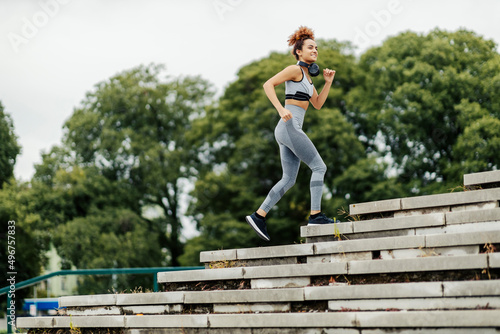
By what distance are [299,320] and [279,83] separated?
283 cm

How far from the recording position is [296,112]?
7.57 meters

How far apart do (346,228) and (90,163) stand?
27633mm

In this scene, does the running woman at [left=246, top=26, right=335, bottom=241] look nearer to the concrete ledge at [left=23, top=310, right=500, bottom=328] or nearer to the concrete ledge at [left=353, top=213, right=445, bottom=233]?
the concrete ledge at [left=353, top=213, right=445, bottom=233]

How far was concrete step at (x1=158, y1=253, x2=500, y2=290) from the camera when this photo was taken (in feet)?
17.9

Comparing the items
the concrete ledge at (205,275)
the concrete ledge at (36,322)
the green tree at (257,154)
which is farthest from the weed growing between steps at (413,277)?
the green tree at (257,154)

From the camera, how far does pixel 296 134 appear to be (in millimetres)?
7418

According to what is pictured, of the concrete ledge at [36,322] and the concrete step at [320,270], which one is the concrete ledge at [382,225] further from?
the concrete ledge at [36,322]

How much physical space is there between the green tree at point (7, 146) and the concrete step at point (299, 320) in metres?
21.1

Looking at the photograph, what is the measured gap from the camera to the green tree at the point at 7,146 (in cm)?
2717

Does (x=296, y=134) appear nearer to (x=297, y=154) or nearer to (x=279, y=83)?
(x=297, y=154)

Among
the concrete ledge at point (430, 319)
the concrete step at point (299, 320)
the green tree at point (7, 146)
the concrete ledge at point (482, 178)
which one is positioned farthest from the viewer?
the green tree at point (7, 146)

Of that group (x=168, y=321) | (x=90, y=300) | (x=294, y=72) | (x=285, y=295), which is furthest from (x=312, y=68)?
(x=90, y=300)

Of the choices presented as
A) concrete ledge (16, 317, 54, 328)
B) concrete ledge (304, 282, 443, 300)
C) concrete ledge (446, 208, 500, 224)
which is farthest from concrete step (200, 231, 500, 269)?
concrete ledge (16, 317, 54, 328)

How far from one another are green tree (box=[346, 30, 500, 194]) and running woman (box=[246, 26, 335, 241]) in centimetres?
1720
